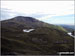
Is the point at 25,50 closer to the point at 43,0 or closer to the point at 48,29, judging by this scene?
the point at 48,29

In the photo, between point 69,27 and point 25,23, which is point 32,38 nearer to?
point 25,23

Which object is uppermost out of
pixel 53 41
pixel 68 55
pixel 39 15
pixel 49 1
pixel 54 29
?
pixel 49 1

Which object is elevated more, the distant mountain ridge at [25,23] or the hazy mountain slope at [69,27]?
the distant mountain ridge at [25,23]

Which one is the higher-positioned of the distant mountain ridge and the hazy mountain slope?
the distant mountain ridge

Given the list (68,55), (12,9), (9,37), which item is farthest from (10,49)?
(68,55)

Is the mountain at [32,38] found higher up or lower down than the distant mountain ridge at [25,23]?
lower down

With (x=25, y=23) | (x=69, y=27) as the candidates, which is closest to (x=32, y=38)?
(x=25, y=23)

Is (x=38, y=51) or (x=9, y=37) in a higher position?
(x=9, y=37)

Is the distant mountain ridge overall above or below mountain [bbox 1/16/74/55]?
above
